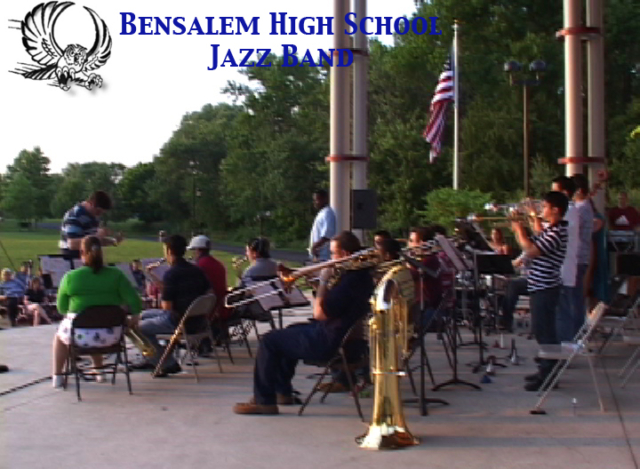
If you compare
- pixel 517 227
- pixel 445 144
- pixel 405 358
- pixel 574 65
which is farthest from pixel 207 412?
pixel 445 144

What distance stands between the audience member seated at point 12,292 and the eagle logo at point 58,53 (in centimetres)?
950

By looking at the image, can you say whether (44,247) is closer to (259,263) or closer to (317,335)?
(259,263)

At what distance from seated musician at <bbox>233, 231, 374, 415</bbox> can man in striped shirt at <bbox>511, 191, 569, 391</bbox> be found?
1.57 metres

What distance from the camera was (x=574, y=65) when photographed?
487 inches

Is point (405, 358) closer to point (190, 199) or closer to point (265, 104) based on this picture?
point (265, 104)

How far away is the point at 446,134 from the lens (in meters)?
39.4

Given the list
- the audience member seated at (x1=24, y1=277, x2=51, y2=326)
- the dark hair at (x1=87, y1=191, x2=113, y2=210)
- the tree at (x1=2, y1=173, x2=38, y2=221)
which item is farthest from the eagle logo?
the tree at (x1=2, y1=173, x2=38, y2=221)

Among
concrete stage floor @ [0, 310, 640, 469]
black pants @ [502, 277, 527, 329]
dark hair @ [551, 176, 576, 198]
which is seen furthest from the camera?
black pants @ [502, 277, 527, 329]

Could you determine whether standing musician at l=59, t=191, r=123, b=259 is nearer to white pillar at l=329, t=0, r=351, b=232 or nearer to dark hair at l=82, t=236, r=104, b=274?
dark hair at l=82, t=236, r=104, b=274

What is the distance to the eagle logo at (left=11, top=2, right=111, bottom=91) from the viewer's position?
8352 mm

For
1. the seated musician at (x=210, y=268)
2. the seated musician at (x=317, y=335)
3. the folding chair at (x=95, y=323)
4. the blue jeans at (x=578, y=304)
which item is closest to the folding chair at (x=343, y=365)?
the seated musician at (x=317, y=335)

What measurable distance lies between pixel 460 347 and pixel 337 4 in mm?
4588

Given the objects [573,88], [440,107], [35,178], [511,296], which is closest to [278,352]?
[511,296]

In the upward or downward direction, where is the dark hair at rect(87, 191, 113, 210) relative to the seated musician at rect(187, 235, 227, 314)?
upward
